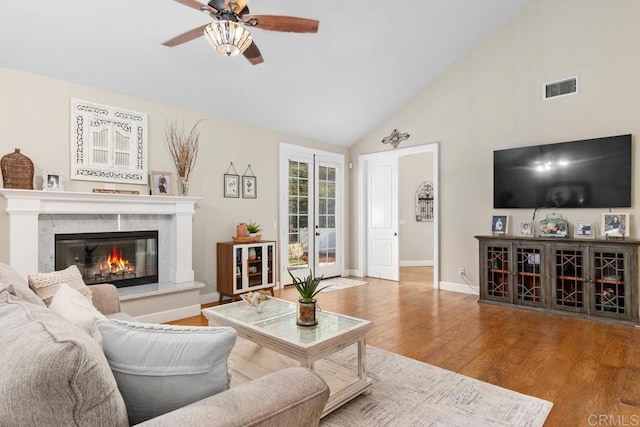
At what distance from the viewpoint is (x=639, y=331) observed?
12.4 feet

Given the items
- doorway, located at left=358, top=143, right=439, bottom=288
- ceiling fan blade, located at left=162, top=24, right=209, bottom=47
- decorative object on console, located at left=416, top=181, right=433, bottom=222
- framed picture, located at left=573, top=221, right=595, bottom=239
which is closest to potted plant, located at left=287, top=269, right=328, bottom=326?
ceiling fan blade, located at left=162, top=24, right=209, bottom=47

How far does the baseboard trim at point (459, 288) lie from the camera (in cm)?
549

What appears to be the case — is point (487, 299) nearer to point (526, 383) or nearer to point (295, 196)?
point (526, 383)

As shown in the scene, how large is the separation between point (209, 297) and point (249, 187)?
1.71 m

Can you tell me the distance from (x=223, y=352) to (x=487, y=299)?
4.69m

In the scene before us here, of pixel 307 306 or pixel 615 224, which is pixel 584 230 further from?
pixel 307 306

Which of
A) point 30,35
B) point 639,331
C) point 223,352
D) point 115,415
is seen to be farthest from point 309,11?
point 639,331

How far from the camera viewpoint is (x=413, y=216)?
8852 mm

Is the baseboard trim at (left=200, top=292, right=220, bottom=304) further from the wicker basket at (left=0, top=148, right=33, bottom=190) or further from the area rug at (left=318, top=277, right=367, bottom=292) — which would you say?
the wicker basket at (left=0, top=148, right=33, bottom=190)

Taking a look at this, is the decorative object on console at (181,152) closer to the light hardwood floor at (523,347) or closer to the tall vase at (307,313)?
the light hardwood floor at (523,347)

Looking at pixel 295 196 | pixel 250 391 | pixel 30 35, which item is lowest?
pixel 250 391

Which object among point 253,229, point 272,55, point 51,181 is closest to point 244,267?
point 253,229

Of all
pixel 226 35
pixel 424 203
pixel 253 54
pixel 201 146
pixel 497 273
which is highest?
pixel 253 54

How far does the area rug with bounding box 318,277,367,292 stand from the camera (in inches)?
235
